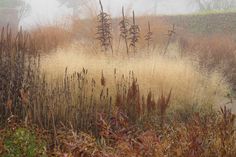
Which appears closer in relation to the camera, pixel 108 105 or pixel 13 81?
pixel 13 81

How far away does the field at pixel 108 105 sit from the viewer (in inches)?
148

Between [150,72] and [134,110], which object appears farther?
[150,72]

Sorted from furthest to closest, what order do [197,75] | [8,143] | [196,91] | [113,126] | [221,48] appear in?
[221,48]
[197,75]
[196,91]
[113,126]
[8,143]

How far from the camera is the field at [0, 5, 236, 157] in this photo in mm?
3753

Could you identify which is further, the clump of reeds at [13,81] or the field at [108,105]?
the clump of reeds at [13,81]

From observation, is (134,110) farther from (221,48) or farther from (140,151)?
(221,48)

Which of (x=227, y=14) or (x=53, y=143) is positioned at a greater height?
(x=227, y=14)

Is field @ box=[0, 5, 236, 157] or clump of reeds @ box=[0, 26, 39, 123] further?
clump of reeds @ box=[0, 26, 39, 123]

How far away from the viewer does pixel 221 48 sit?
10.9 meters

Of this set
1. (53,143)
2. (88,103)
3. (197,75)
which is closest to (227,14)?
(197,75)

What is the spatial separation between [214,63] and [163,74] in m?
3.38

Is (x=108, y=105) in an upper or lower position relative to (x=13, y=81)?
lower

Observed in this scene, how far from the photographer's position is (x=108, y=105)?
18.5 ft

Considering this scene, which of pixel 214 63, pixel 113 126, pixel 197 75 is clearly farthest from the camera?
pixel 214 63
